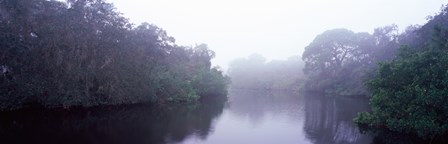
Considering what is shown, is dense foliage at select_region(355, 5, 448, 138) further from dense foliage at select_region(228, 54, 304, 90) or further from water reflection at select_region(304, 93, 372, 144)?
dense foliage at select_region(228, 54, 304, 90)

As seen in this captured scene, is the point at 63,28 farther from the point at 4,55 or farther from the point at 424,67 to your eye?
the point at 424,67

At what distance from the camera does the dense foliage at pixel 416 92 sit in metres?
20.5

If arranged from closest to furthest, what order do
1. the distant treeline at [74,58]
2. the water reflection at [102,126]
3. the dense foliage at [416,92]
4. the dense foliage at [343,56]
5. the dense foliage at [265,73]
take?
1. the dense foliage at [416,92]
2. the water reflection at [102,126]
3. the distant treeline at [74,58]
4. the dense foliage at [343,56]
5. the dense foliage at [265,73]

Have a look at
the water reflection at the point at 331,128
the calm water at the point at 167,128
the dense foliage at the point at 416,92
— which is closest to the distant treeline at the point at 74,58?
the calm water at the point at 167,128

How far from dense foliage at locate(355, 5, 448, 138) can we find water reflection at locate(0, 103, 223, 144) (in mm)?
13917

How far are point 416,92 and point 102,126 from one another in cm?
2303

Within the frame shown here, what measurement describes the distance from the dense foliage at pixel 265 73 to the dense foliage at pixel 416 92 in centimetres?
7272

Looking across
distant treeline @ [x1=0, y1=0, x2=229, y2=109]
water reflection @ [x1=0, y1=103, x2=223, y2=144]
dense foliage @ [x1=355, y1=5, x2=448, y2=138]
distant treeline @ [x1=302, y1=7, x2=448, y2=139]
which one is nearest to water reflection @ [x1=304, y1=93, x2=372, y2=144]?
distant treeline @ [x1=302, y1=7, x2=448, y2=139]

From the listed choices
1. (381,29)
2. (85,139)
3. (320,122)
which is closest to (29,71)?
(85,139)

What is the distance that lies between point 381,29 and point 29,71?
73.3 m

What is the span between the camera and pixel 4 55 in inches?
1077

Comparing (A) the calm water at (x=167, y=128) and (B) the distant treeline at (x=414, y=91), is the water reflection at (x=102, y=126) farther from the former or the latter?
(B) the distant treeline at (x=414, y=91)

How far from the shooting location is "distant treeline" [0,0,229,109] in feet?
93.2

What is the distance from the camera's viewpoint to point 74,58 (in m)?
32.3
